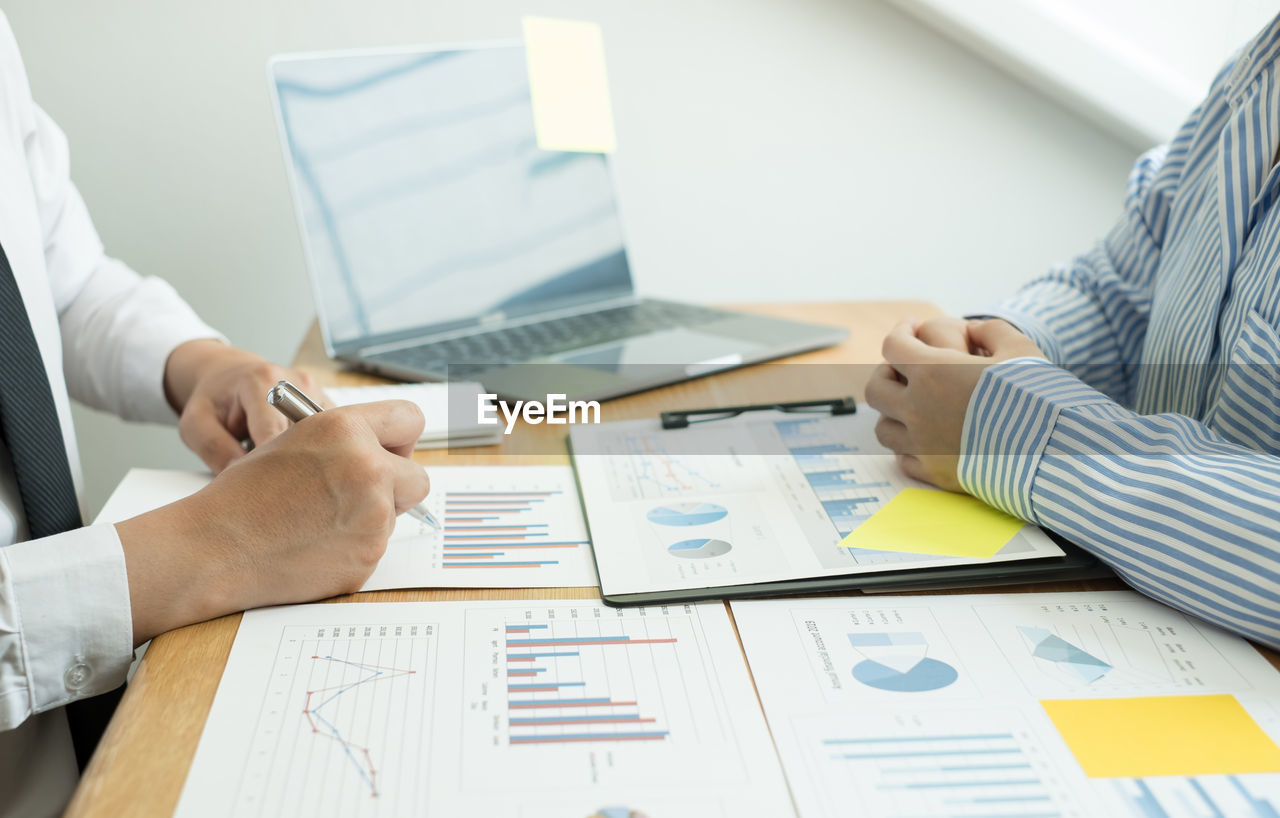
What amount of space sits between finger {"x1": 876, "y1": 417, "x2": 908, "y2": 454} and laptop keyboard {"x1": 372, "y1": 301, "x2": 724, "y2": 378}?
36cm

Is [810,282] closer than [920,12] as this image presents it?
No

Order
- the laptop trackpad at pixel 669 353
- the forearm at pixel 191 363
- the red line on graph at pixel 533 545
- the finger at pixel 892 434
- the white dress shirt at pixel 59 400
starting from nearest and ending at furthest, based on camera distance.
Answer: the white dress shirt at pixel 59 400 → the red line on graph at pixel 533 545 → the finger at pixel 892 434 → the forearm at pixel 191 363 → the laptop trackpad at pixel 669 353

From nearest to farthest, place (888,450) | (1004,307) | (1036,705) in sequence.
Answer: (1036,705)
(888,450)
(1004,307)

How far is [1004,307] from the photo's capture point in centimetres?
94

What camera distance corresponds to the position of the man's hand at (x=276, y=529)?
0.53 m

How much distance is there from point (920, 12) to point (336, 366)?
0.87 m

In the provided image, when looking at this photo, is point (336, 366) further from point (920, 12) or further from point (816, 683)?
point (920, 12)

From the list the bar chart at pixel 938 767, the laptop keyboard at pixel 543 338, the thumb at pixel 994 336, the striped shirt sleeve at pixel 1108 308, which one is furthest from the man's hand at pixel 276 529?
the striped shirt sleeve at pixel 1108 308

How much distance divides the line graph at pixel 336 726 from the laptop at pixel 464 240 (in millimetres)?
405

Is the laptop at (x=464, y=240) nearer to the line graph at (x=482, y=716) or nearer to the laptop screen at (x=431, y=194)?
the laptop screen at (x=431, y=194)

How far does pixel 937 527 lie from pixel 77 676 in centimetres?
51

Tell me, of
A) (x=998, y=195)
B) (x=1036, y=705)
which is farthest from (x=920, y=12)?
(x=1036, y=705)

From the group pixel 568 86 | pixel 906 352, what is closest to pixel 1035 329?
pixel 906 352

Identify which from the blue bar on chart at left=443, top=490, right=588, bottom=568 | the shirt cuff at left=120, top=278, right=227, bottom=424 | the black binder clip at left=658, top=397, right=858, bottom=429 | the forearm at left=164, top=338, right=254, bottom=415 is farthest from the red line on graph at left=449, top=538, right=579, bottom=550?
the shirt cuff at left=120, top=278, right=227, bottom=424
